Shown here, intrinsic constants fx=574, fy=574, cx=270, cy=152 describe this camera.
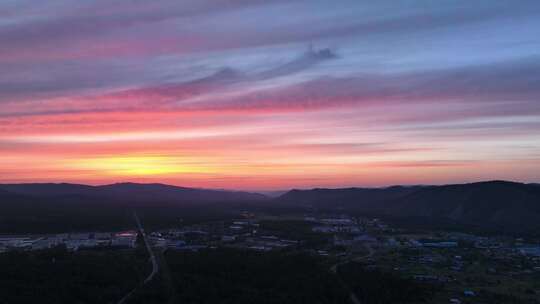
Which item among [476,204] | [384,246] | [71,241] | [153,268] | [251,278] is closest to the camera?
[251,278]

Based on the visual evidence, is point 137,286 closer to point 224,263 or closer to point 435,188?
point 224,263

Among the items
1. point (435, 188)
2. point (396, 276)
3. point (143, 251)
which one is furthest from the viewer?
point (435, 188)

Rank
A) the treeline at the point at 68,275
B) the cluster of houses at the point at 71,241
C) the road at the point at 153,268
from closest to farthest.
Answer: the treeline at the point at 68,275
the road at the point at 153,268
the cluster of houses at the point at 71,241

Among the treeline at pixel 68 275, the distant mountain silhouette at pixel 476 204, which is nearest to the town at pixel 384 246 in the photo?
the treeline at pixel 68 275

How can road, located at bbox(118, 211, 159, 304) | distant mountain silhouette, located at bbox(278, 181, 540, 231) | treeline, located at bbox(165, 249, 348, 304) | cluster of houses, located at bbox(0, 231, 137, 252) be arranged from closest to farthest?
1. road, located at bbox(118, 211, 159, 304)
2. treeline, located at bbox(165, 249, 348, 304)
3. cluster of houses, located at bbox(0, 231, 137, 252)
4. distant mountain silhouette, located at bbox(278, 181, 540, 231)

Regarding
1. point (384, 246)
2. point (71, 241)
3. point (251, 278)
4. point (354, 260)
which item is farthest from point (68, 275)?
point (384, 246)

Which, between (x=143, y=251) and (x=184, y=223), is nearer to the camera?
(x=143, y=251)

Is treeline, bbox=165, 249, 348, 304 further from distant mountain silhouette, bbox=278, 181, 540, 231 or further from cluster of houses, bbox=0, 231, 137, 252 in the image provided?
distant mountain silhouette, bbox=278, 181, 540, 231

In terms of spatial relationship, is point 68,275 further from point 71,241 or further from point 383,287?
point 71,241

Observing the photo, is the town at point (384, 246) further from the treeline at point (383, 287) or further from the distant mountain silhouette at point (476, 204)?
the distant mountain silhouette at point (476, 204)

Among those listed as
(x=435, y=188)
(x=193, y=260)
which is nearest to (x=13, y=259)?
(x=193, y=260)

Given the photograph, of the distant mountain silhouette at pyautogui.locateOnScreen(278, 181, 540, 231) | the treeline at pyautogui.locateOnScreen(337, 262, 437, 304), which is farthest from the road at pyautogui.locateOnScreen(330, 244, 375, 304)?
the distant mountain silhouette at pyautogui.locateOnScreen(278, 181, 540, 231)
